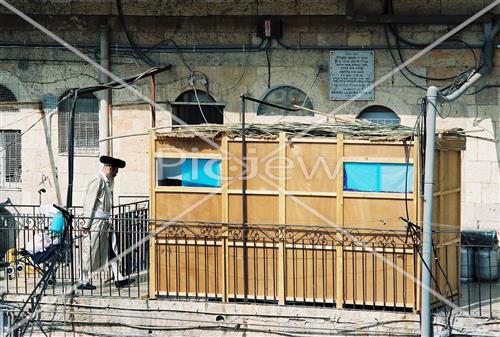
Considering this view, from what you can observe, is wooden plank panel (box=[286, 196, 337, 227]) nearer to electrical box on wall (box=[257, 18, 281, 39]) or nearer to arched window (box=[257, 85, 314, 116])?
arched window (box=[257, 85, 314, 116])

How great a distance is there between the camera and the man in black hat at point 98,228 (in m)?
14.4

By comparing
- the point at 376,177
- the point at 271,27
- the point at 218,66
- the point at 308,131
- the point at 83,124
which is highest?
the point at 271,27

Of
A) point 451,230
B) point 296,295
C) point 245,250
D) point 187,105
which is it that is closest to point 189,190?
point 245,250

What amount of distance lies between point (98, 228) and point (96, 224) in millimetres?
63

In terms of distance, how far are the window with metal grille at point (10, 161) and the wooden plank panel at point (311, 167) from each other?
6.95 metres

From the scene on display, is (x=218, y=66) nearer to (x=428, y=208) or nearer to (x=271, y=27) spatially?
(x=271, y=27)

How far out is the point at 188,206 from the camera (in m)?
13.6

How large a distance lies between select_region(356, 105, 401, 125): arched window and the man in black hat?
179 inches

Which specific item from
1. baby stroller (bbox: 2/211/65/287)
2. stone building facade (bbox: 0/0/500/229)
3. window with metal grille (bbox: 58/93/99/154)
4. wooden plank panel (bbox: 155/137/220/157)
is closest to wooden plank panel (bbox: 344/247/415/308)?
wooden plank panel (bbox: 155/137/220/157)

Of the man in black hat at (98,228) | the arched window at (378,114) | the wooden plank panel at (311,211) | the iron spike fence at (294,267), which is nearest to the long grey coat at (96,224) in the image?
the man in black hat at (98,228)

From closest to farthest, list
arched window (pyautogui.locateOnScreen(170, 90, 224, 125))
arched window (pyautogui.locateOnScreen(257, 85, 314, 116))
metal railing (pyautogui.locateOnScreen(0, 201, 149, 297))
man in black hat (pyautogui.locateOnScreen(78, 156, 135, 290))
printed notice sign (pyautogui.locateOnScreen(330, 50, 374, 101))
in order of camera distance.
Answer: metal railing (pyautogui.locateOnScreen(0, 201, 149, 297)), man in black hat (pyautogui.locateOnScreen(78, 156, 135, 290)), printed notice sign (pyautogui.locateOnScreen(330, 50, 374, 101)), arched window (pyautogui.locateOnScreen(257, 85, 314, 116)), arched window (pyautogui.locateOnScreen(170, 90, 224, 125))

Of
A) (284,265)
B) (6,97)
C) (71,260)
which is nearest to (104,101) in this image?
(6,97)

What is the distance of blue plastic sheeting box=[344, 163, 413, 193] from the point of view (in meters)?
13.0

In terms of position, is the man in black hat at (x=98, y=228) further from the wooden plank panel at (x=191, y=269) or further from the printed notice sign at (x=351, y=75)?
the printed notice sign at (x=351, y=75)
